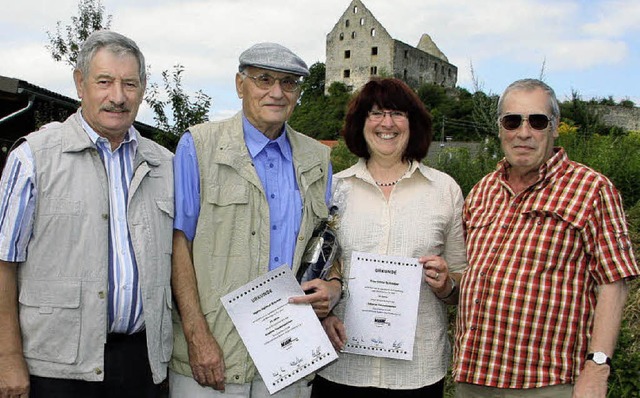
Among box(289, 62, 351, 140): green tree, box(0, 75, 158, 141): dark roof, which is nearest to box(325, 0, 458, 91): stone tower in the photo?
box(289, 62, 351, 140): green tree

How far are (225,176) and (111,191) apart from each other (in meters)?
0.54

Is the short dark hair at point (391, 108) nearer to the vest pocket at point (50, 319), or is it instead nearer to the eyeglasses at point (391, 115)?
the eyeglasses at point (391, 115)

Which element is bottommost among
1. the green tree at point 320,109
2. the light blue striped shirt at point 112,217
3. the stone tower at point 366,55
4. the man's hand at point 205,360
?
Result: the man's hand at point 205,360

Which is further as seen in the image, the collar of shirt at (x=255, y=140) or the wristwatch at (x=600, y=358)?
the collar of shirt at (x=255, y=140)

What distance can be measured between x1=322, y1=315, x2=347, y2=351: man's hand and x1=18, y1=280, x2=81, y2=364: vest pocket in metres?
1.23

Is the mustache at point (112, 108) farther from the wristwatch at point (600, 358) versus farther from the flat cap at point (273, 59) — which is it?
the wristwatch at point (600, 358)

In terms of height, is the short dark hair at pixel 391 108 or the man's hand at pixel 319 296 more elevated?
the short dark hair at pixel 391 108

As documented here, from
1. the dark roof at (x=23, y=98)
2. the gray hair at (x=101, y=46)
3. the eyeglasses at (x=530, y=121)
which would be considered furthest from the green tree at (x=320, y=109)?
the gray hair at (x=101, y=46)

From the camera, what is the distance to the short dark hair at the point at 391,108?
3426 mm

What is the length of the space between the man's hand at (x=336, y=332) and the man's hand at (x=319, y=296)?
0.08 meters

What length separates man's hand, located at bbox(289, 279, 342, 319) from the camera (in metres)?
2.93

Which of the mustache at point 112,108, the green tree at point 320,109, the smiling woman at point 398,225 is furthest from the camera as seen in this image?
the green tree at point 320,109

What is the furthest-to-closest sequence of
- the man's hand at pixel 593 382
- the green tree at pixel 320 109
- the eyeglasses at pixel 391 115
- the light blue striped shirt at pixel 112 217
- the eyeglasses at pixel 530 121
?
the green tree at pixel 320 109 → the eyeglasses at pixel 391 115 → the eyeglasses at pixel 530 121 → the man's hand at pixel 593 382 → the light blue striped shirt at pixel 112 217

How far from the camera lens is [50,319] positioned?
255cm
